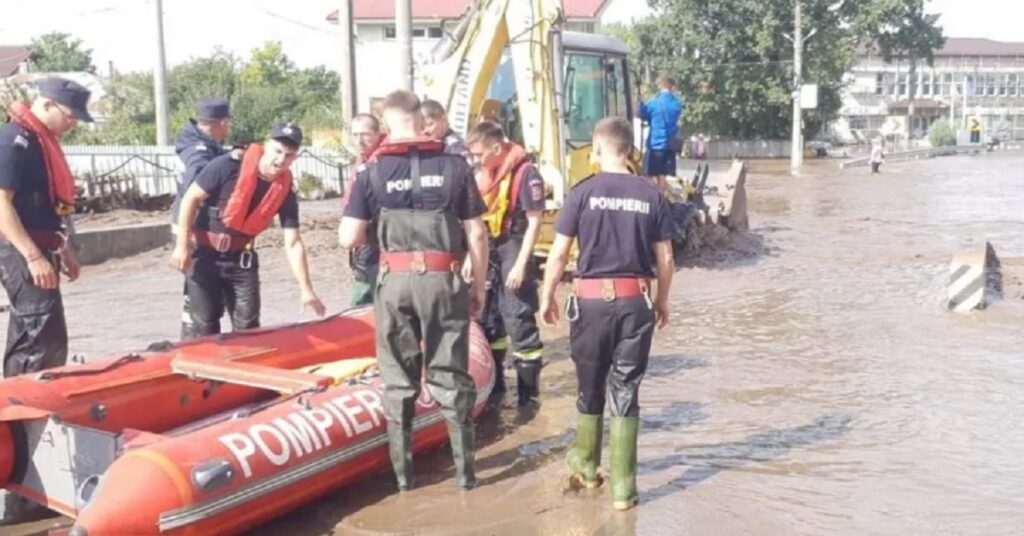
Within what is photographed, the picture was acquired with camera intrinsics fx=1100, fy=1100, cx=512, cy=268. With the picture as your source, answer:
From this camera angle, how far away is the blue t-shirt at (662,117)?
44.3ft

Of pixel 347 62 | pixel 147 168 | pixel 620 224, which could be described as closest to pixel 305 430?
pixel 620 224

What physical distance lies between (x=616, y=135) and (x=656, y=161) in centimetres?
855

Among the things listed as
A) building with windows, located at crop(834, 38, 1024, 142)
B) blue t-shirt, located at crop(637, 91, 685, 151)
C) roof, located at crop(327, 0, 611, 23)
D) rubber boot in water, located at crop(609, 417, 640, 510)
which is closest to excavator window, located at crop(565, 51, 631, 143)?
blue t-shirt, located at crop(637, 91, 685, 151)

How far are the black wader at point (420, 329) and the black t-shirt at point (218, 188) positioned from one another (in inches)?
58.1

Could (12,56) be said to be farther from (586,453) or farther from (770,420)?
(586,453)

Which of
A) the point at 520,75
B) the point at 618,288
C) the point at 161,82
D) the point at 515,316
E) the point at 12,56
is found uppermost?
the point at 12,56

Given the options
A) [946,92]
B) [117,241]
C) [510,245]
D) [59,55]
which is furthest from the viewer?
[946,92]

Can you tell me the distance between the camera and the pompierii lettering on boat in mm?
4875

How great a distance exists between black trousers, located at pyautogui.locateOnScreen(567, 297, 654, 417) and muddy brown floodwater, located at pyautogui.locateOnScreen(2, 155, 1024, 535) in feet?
1.87

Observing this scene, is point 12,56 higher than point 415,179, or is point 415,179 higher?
point 12,56

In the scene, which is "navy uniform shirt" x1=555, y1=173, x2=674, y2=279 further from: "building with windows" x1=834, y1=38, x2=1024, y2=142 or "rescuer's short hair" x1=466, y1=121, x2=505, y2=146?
"building with windows" x1=834, y1=38, x2=1024, y2=142

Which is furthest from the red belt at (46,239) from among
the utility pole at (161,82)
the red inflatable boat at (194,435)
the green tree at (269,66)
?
the green tree at (269,66)

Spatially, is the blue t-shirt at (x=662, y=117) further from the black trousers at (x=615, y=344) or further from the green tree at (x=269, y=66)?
the green tree at (x=269, y=66)

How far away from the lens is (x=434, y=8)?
184 ft
